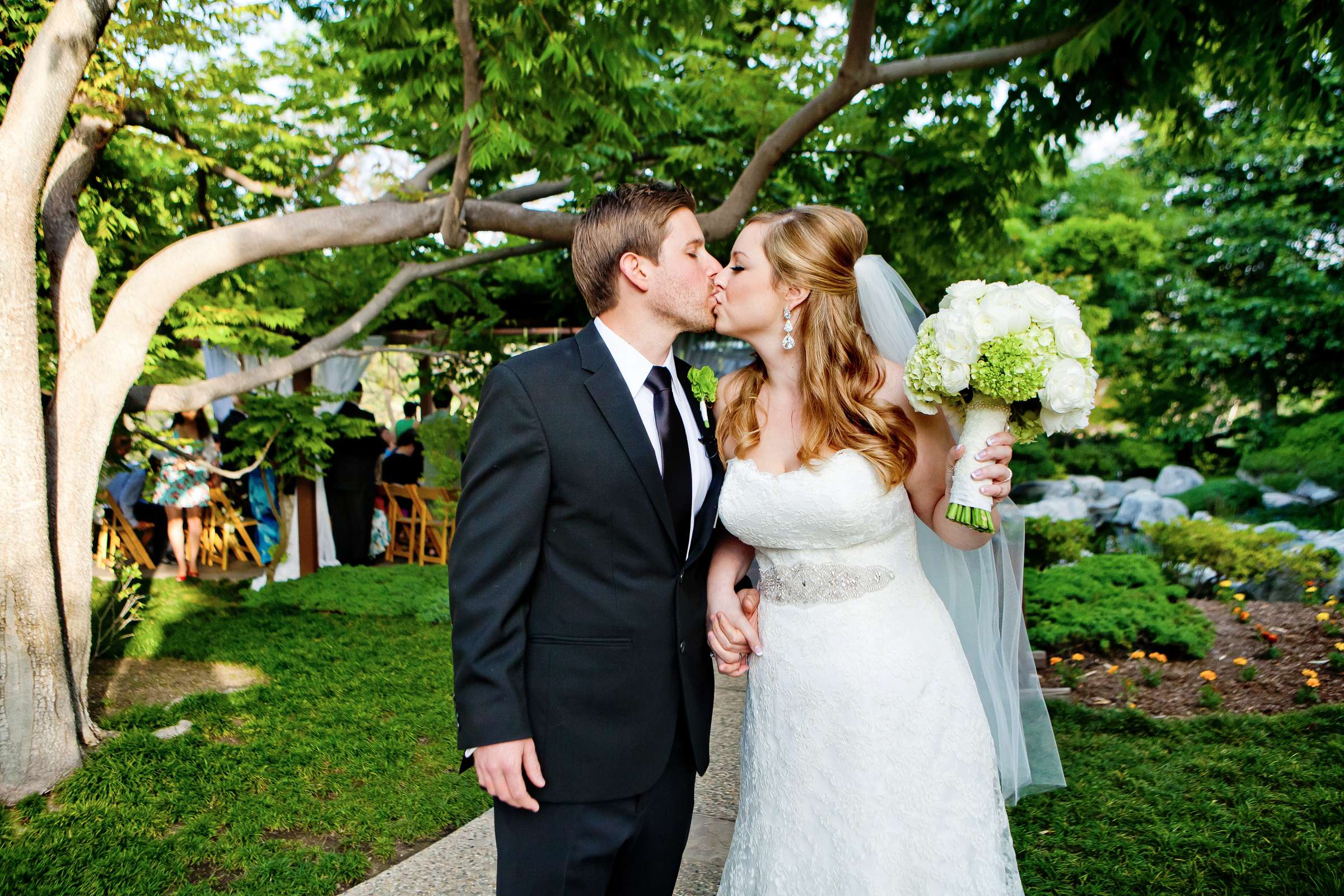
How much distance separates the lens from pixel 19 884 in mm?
3475

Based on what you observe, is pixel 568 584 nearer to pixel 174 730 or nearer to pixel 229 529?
pixel 174 730

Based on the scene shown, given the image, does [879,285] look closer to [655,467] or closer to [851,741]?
[655,467]

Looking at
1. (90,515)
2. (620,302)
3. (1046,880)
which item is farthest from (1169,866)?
(90,515)

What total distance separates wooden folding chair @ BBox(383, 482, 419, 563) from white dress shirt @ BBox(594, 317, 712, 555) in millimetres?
8608

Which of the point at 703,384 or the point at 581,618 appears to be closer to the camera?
the point at 581,618

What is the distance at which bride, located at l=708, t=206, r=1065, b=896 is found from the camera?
237cm

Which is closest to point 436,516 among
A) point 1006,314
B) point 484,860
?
point 484,860

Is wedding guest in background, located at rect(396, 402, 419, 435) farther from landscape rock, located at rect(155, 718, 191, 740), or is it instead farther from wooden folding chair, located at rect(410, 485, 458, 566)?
landscape rock, located at rect(155, 718, 191, 740)

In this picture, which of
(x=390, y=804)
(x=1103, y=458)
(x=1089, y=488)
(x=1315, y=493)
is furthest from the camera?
(x=1103, y=458)

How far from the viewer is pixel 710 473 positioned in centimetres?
260

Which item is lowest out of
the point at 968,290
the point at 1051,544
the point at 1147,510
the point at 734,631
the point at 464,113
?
the point at 1147,510

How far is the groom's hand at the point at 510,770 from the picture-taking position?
2.02 m

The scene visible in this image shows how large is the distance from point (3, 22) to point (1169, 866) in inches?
276

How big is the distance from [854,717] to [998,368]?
1.04 meters
